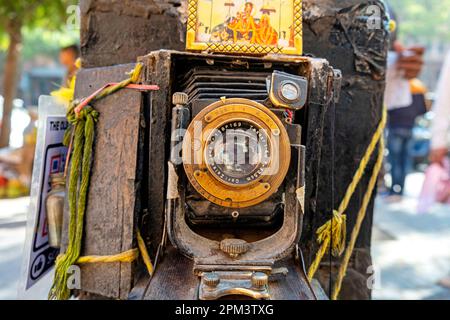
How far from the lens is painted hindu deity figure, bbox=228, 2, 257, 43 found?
155cm

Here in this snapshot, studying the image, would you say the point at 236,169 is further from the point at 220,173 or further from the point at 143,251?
the point at 143,251

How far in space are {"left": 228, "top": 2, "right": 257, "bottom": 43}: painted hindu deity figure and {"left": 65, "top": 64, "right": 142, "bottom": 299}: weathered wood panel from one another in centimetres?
38

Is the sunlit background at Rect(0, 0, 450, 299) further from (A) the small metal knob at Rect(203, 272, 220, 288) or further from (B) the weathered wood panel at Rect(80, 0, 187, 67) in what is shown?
(A) the small metal knob at Rect(203, 272, 220, 288)

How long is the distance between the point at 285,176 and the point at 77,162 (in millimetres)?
714

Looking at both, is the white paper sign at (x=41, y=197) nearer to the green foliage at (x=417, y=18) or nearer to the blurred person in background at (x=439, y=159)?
the blurred person in background at (x=439, y=159)

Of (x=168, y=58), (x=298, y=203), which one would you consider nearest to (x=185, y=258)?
(x=298, y=203)

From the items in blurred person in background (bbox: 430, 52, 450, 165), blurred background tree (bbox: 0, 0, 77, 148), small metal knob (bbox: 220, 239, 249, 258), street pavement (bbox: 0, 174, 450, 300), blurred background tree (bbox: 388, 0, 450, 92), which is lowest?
street pavement (bbox: 0, 174, 450, 300)

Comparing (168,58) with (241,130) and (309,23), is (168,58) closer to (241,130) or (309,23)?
(241,130)

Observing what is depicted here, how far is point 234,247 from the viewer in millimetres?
1311

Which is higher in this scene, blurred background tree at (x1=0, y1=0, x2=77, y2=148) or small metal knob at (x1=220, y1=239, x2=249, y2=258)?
blurred background tree at (x1=0, y1=0, x2=77, y2=148)

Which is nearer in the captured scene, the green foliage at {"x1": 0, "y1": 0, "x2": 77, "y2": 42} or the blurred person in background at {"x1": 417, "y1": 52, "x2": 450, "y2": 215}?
the blurred person in background at {"x1": 417, "y1": 52, "x2": 450, "y2": 215}

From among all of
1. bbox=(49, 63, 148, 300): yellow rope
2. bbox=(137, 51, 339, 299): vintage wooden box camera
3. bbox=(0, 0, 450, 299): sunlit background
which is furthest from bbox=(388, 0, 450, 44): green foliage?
bbox=(49, 63, 148, 300): yellow rope

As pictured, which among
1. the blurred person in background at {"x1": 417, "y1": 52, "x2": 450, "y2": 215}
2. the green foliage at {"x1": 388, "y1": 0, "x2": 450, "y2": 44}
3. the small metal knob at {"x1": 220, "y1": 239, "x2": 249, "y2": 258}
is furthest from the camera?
the green foliage at {"x1": 388, "y1": 0, "x2": 450, "y2": 44}

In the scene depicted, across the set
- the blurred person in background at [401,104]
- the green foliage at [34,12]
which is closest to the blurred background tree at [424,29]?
the blurred person in background at [401,104]
